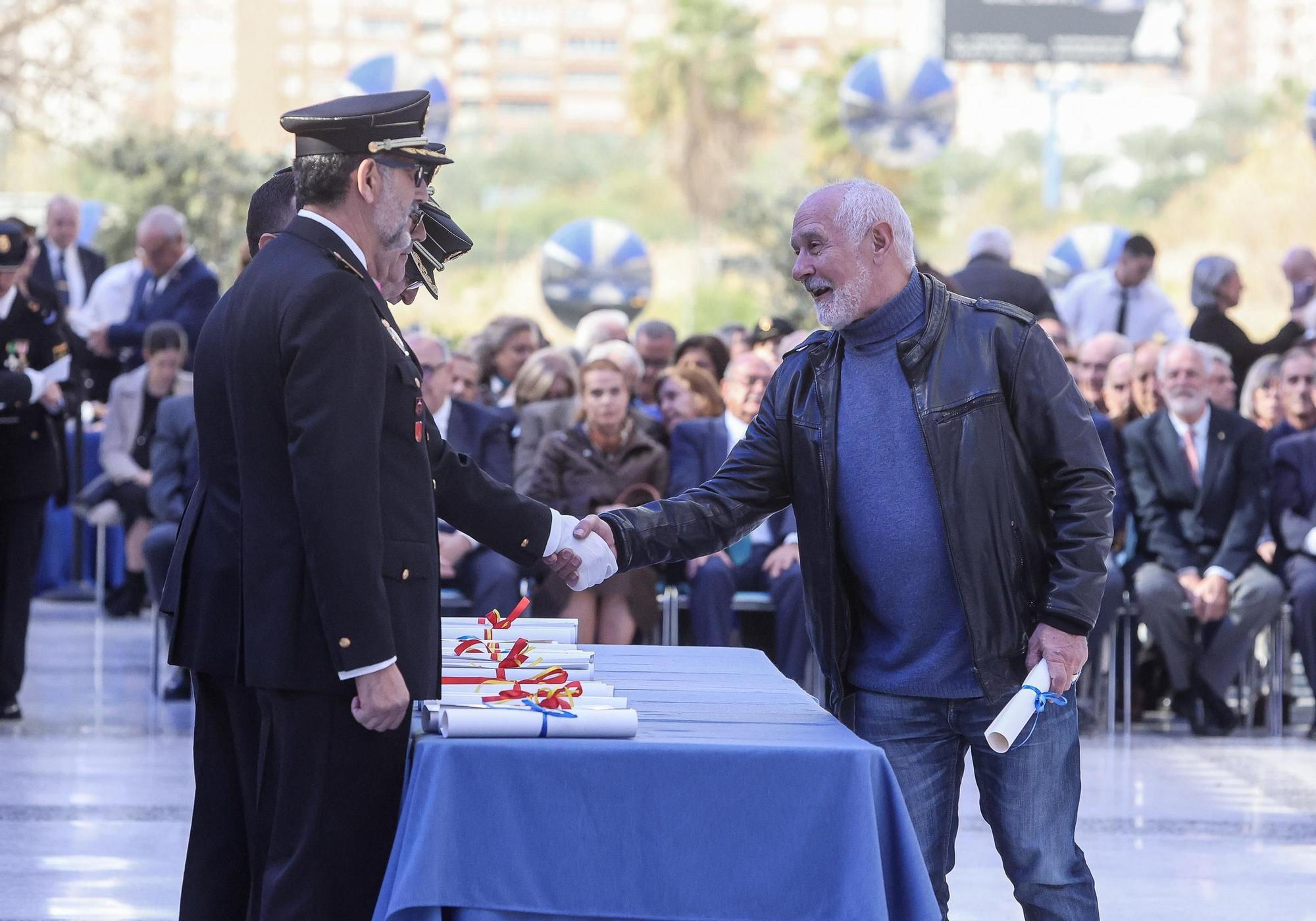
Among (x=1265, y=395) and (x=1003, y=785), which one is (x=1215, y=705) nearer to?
(x=1265, y=395)

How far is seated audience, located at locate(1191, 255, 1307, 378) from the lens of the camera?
10.7 m

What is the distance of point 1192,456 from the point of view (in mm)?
8164

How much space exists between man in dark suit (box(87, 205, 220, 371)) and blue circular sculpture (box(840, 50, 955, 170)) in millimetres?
5299

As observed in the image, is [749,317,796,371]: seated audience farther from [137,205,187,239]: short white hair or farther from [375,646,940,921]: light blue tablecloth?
[375,646,940,921]: light blue tablecloth

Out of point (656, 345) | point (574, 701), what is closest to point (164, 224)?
point (656, 345)

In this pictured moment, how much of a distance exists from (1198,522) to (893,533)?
4909mm

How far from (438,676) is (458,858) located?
1.38 feet

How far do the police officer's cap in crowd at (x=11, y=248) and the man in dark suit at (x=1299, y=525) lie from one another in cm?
542

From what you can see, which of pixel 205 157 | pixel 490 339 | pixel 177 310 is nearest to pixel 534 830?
pixel 490 339

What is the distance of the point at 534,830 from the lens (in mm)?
3014

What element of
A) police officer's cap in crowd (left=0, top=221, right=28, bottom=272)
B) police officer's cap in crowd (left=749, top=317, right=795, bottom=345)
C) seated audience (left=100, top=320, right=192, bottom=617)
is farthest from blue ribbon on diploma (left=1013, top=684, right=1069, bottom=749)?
seated audience (left=100, top=320, right=192, bottom=617)

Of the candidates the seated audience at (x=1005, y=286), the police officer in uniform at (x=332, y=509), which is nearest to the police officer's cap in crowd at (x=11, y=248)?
the police officer in uniform at (x=332, y=509)

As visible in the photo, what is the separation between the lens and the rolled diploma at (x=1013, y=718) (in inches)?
129

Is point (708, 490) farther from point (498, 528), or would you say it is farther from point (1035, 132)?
point (1035, 132)
